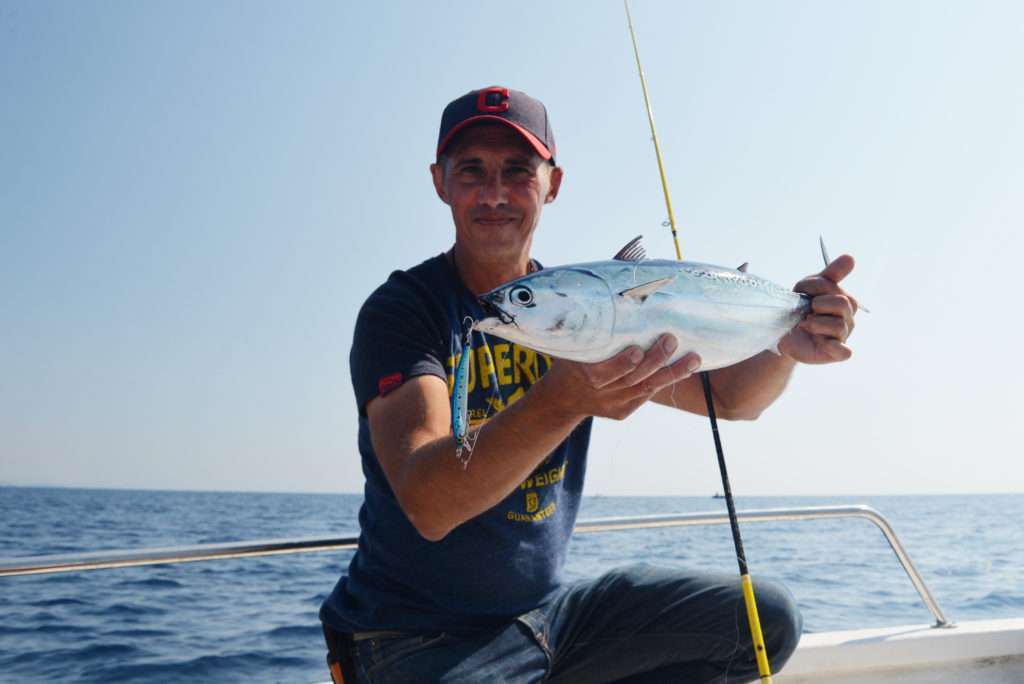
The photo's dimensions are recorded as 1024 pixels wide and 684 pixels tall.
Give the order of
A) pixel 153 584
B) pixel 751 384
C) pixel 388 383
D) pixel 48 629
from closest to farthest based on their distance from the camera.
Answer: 1. pixel 388 383
2. pixel 751 384
3. pixel 48 629
4. pixel 153 584

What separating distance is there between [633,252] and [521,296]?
1.21 ft

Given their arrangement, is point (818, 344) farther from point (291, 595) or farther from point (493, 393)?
point (291, 595)

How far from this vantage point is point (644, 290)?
5.01 feet

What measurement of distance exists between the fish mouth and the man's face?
Result: 3.00ft

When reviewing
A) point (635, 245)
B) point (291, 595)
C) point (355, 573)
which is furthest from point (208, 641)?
point (635, 245)

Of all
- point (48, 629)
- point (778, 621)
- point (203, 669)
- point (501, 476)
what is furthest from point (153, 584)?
point (501, 476)

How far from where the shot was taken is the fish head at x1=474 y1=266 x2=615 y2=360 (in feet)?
4.71

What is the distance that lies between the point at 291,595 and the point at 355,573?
7.57 meters

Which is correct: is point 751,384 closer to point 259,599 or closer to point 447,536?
point 447,536

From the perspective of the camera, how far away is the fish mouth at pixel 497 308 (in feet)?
4.69

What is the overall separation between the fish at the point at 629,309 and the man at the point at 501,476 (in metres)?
0.06

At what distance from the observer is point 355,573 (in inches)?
83.3

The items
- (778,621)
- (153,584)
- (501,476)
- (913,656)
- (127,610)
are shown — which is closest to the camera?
(501,476)

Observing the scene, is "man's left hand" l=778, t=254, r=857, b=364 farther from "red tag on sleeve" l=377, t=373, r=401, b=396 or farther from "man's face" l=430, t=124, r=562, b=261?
"red tag on sleeve" l=377, t=373, r=401, b=396
